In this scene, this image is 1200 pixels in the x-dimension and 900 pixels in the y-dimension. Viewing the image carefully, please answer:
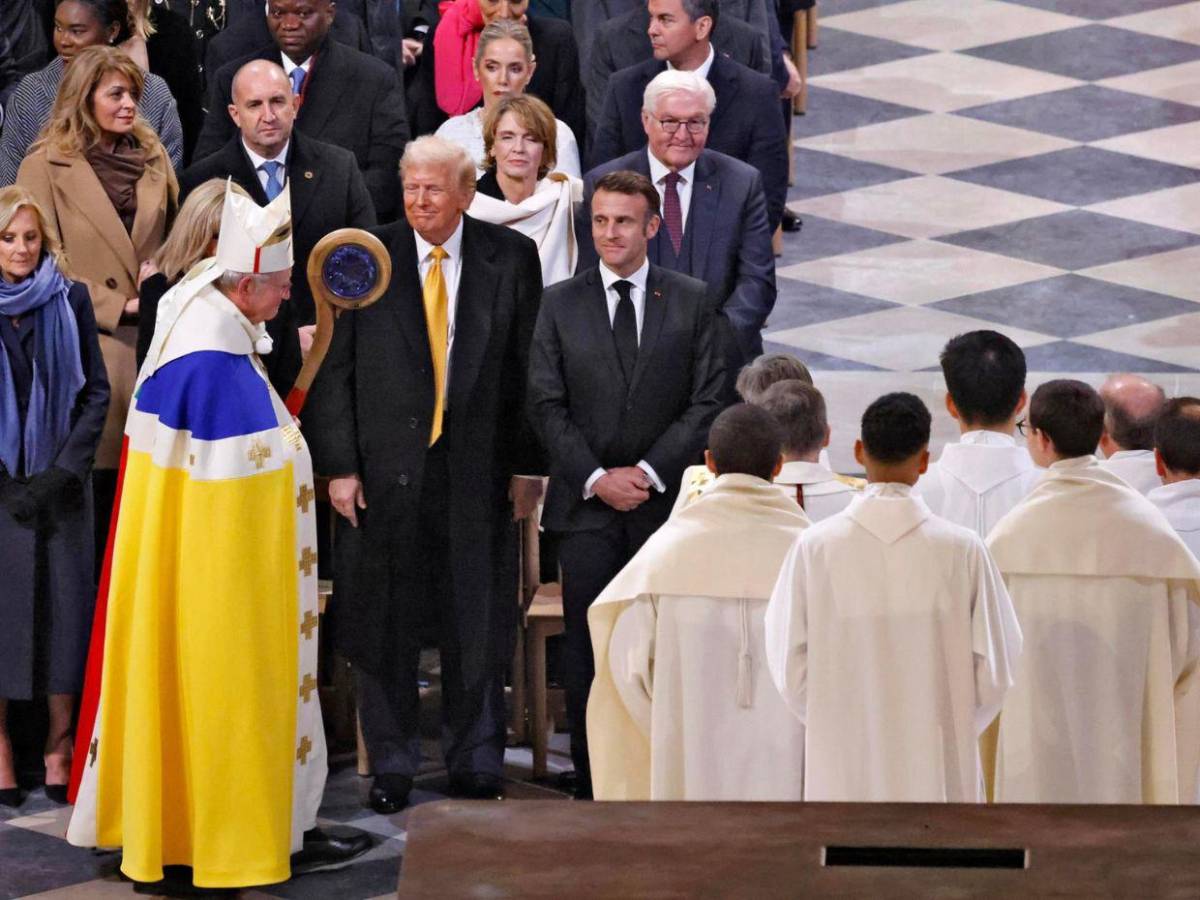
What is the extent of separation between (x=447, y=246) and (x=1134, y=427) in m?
2.18

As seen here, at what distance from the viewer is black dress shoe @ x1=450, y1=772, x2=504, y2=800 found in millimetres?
7039

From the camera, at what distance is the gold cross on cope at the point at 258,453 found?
20.3 ft

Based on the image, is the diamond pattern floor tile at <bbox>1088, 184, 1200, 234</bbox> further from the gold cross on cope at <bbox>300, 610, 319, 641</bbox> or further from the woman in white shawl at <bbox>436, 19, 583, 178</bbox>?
the gold cross on cope at <bbox>300, 610, 319, 641</bbox>

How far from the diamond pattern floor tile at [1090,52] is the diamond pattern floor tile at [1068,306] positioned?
285 cm

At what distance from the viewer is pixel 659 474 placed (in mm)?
6730

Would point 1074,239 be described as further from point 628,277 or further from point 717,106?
point 628,277

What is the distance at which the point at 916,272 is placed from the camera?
1039cm

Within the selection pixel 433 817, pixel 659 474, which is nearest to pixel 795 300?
pixel 659 474

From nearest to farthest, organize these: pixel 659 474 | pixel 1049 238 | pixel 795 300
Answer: pixel 659 474 → pixel 795 300 → pixel 1049 238

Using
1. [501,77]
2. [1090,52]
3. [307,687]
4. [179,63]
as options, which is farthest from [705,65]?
[1090,52]

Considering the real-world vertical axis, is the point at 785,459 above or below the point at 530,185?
below

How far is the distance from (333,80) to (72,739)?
97.0 inches

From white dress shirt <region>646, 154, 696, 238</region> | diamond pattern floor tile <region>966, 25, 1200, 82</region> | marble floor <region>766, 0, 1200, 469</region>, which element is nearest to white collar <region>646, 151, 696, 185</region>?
white dress shirt <region>646, 154, 696, 238</region>

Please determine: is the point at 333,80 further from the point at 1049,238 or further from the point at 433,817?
the point at 433,817
